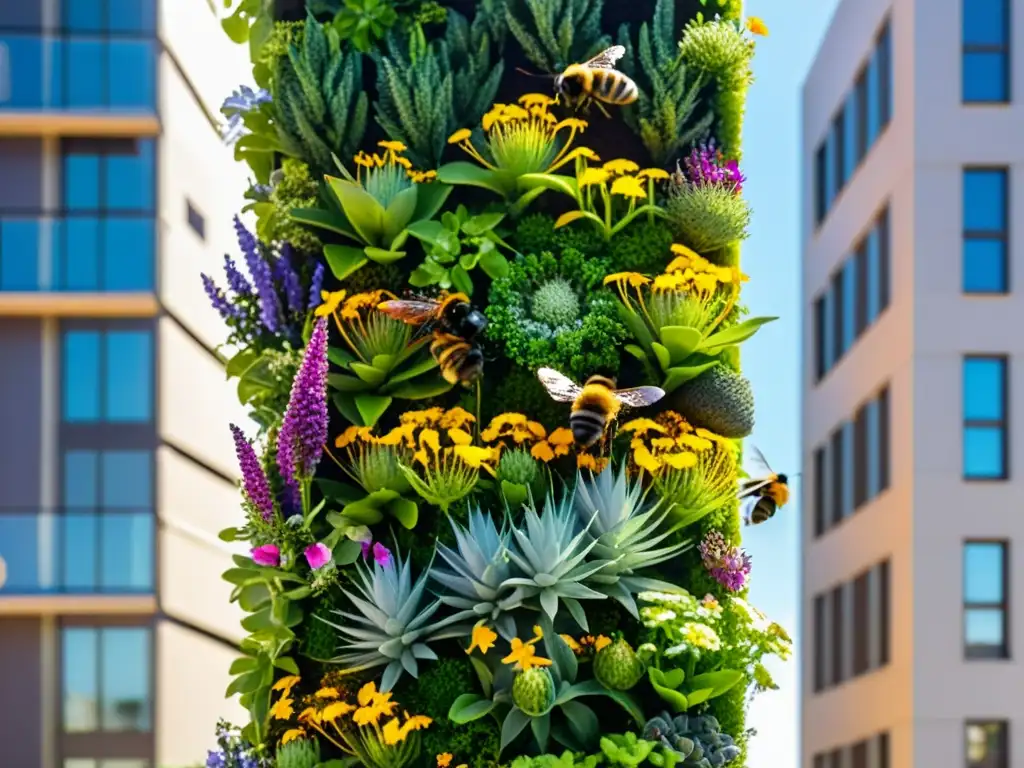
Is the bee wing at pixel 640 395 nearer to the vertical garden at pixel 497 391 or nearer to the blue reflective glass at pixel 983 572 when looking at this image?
the vertical garden at pixel 497 391

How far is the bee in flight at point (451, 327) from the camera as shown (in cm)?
440

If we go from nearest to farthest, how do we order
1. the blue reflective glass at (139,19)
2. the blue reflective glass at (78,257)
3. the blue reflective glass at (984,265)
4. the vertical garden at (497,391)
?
the vertical garden at (497,391) → the blue reflective glass at (984,265) → the blue reflective glass at (78,257) → the blue reflective glass at (139,19)

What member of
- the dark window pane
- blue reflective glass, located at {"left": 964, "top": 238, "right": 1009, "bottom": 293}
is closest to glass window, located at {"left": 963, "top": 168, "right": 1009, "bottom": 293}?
blue reflective glass, located at {"left": 964, "top": 238, "right": 1009, "bottom": 293}

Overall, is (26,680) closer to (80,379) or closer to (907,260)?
(80,379)

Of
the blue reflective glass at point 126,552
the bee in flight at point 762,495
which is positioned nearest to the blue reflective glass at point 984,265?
the blue reflective glass at point 126,552

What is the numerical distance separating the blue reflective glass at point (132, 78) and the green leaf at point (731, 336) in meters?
17.6

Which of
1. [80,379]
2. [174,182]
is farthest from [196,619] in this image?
[174,182]

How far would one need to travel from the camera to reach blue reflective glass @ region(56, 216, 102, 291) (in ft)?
67.2

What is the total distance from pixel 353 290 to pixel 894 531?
56.9 ft

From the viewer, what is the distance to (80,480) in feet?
66.4

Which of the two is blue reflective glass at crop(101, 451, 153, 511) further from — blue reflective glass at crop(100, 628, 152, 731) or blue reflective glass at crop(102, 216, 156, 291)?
blue reflective glass at crop(102, 216, 156, 291)

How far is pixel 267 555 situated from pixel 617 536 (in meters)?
1.07

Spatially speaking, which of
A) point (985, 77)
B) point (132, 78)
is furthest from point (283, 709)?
point (985, 77)

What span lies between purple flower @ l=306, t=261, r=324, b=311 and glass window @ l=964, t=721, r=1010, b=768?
17.0 meters
